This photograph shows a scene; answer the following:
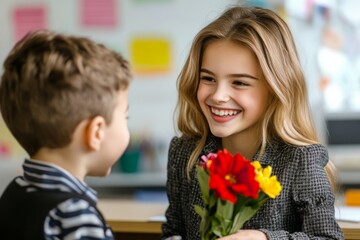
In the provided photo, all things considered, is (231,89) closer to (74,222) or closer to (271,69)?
(271,69)

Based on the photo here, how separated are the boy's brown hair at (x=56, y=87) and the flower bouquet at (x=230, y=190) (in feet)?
0.79

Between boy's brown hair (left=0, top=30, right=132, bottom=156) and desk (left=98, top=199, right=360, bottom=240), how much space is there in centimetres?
94

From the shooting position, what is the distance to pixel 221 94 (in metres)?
1.80

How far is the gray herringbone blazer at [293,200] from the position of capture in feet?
5.78

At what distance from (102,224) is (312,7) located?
3.00 metres

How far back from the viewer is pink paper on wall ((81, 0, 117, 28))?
419 centimetres

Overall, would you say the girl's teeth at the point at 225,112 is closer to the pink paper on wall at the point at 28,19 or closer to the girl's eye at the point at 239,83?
the girl's eye at the point at 239,83

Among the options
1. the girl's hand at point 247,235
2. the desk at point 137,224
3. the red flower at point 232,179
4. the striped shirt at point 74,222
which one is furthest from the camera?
the desk at point 137,224

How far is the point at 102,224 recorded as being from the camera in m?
1.28

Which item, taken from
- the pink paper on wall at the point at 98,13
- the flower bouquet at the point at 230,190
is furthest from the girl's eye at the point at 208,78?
the pink paper on wall at the point at 98,13

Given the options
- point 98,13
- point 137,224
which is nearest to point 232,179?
point 137,224

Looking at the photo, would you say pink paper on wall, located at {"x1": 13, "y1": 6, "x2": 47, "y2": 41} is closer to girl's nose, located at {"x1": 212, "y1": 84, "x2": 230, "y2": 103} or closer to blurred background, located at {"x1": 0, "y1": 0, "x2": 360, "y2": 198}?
blurred background, located at {"x1": 0, "y1": 0, "x2": 360, "y2": 198}

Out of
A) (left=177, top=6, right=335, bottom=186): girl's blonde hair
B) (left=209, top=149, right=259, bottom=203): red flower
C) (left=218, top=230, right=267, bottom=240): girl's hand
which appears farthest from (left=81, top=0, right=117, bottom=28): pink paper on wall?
(left=209, top=149, right=259, bottom=203): red flower

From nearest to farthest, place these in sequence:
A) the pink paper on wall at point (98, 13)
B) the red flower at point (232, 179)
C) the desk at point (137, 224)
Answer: the red flower at point (232, 179) < the desk at point (137, 224) < the pink paper on wall at point (98, 13)
